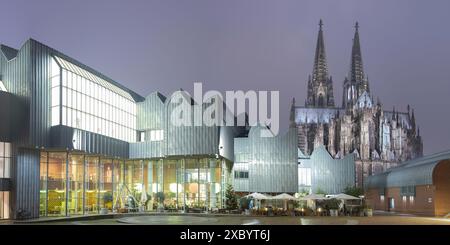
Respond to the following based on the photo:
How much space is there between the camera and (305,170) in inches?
2844

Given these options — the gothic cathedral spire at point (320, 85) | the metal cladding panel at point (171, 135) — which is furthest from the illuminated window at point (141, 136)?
the gothic cathedral spire at point (320, 85)

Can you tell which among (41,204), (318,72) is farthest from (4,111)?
(318,72)

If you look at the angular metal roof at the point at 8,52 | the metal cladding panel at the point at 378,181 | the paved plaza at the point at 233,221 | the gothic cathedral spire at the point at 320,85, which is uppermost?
the gothic cathedral spire at the point at 320,85

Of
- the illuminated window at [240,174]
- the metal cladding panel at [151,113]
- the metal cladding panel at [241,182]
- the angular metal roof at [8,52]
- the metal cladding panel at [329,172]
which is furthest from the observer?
the metal cladding panel at [329,172]

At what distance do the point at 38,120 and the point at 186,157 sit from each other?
1863cm

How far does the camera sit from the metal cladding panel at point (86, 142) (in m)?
46.8

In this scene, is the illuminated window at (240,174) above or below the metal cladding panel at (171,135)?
below

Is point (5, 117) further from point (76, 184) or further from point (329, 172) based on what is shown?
point (329, 172)

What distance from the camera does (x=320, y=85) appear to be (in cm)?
18188

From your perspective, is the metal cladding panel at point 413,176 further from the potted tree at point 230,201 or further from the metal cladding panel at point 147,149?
the metal cladding panel at point 147,149

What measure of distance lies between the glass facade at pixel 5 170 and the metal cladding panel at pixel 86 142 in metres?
3.74

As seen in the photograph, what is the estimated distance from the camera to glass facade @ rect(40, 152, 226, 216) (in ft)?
173

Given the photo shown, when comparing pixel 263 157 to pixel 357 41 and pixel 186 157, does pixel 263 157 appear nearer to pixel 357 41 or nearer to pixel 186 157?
pixel 186 157

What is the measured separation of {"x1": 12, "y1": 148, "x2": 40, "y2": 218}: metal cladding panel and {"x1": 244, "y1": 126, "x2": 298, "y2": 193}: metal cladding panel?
89.6 feet
